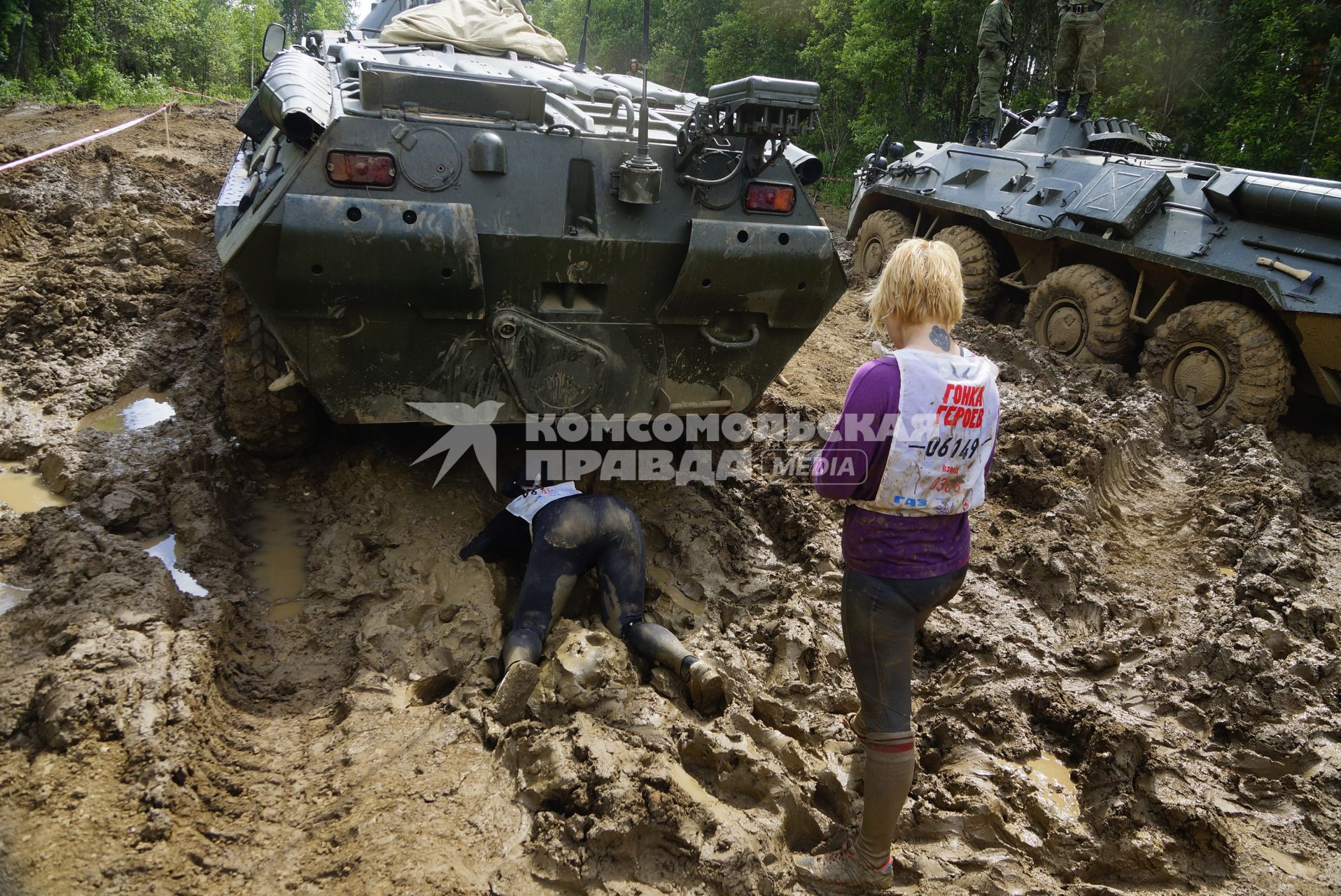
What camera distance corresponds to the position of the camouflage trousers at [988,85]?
11164mm

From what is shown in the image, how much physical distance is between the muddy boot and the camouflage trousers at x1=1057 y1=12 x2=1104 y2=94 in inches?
352

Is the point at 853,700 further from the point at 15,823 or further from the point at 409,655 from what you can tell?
the point at 15,823

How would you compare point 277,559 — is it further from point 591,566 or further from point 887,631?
point 887,631

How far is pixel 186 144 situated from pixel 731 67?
16053 millimetres

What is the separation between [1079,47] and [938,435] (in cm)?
918

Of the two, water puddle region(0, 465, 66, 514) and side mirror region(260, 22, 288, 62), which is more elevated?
side mirror region(260, 22, 288, 62)

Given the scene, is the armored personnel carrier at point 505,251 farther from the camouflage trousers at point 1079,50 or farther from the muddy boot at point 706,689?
the camouflage trousers at point 1079,50

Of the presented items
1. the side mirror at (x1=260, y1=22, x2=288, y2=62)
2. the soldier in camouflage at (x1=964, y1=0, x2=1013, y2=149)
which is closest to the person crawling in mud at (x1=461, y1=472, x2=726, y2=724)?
the side mirror at (x1=260, y1=22, x2=288, y2=62)

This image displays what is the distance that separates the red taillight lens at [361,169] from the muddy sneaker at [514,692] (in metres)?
1.81

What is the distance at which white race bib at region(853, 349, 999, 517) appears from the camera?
7.40ft

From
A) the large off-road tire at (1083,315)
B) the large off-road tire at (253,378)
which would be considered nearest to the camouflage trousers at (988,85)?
the large off-road tire at (1083,315)

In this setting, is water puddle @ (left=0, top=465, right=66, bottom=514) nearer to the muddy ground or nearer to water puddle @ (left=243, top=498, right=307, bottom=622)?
the muddy ground

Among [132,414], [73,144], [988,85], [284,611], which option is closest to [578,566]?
[284,611]

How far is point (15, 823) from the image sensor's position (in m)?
2.18
